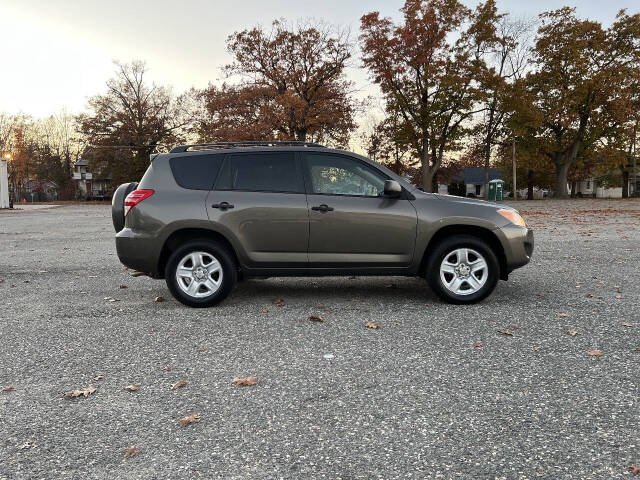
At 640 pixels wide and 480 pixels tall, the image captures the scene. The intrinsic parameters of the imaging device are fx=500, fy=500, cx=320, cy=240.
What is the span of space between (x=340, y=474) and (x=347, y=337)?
225cm

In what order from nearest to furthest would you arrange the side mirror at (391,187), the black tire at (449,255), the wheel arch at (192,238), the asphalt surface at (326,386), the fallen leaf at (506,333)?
the asphalt surface at (326,386) < the fallen leaf at (506,333) < the side mirror at (391,187) < the black tire at (449,255) < the wheel arch at (192,238)

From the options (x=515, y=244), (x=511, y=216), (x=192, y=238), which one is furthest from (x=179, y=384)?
(x=511, y=216)

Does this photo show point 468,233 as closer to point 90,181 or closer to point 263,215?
point 263,215

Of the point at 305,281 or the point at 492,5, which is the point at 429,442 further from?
the point at 492,5

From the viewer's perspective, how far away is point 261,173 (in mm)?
5996

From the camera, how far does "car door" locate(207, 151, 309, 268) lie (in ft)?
19.1

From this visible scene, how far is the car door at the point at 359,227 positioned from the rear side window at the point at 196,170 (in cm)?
116

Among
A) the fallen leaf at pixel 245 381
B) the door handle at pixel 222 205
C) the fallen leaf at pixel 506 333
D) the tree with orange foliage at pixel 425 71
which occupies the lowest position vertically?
the fallen leaf at pixel 245 381

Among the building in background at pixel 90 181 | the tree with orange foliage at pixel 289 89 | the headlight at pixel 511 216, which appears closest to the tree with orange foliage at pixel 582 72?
the tree with orange foliage at pixel 289 89

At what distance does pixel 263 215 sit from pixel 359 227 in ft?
3.70

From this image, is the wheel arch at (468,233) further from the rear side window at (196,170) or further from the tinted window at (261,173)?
the rear side window at (196,170)

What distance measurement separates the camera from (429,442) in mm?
2746

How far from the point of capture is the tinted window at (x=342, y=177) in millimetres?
5938

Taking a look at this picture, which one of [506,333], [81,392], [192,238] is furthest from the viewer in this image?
[192,238]
